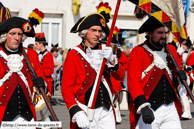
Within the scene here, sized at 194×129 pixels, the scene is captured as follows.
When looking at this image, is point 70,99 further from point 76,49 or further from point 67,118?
point 67,118

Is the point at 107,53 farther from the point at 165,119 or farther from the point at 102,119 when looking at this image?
the point at 165,119

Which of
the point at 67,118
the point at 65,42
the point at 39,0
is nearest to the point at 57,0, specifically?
the point at 39,0

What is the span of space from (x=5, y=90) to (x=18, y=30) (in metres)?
0.73

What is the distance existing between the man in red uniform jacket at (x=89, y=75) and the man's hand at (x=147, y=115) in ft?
1.17

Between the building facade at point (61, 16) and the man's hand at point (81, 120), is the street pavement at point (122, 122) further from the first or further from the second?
the building facade at point (61, 16)

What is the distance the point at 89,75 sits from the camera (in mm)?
4645

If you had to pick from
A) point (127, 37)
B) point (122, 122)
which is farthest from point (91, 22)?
point (127, 37)

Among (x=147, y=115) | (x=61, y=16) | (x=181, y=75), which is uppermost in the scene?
(x=61, y=16)

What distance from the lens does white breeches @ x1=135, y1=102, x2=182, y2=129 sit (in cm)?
483

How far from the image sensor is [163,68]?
502 centimetres

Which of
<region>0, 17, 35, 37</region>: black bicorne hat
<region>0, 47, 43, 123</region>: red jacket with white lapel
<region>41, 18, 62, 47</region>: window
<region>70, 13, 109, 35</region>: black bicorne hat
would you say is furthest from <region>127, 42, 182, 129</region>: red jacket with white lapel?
<region>41, 18, 62, 47</region>: window

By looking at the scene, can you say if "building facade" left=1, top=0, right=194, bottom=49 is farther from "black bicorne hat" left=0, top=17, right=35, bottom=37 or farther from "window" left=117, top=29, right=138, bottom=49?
"black bicorne hat" left=0, top=17, right=35, bottom=37

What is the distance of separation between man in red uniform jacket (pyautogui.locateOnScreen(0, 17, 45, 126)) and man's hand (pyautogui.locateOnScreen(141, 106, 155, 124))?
1207 mm

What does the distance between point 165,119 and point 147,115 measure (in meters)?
0.41
